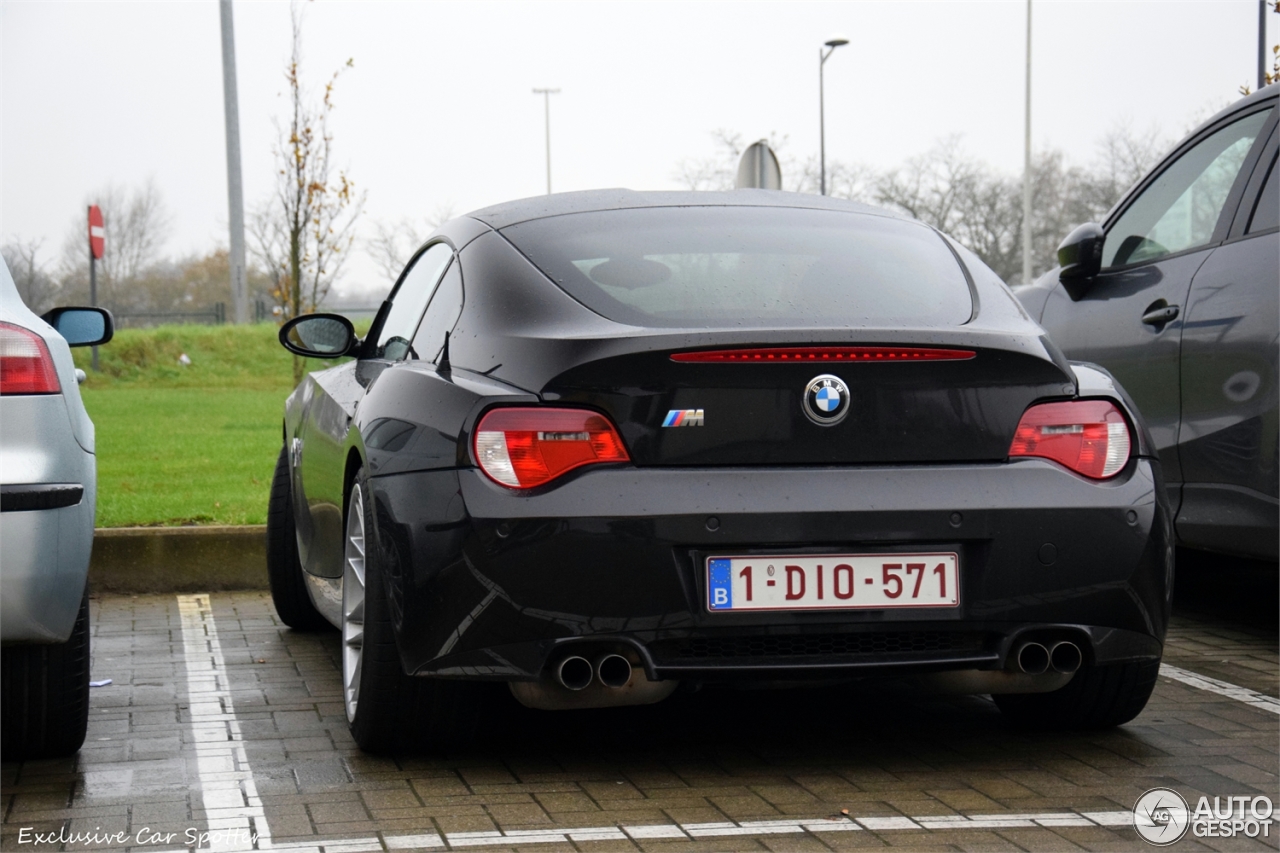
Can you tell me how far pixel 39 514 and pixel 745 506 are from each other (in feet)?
5.20

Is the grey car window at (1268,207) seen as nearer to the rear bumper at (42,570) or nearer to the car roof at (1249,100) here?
the car roof at (1249,100)

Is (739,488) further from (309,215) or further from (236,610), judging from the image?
(309,215)

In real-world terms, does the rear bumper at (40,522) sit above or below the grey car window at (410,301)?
below

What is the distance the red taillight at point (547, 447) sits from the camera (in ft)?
11.6

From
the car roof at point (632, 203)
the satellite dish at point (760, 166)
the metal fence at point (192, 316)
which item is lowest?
the metal fence at point (192, 316)

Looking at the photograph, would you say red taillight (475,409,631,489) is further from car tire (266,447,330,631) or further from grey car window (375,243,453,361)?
car tire (266,447,330,631)

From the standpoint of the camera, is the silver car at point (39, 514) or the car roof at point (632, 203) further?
the car roof at point (632, 203)

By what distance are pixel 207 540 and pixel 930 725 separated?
4030 millimetres

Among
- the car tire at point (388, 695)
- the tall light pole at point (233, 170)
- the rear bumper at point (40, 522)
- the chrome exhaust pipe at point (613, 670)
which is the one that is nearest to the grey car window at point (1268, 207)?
the chrome exhaust pipe at point (613, 670)

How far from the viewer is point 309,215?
15.4m

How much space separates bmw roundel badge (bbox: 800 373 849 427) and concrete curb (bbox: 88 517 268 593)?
14.3 feet

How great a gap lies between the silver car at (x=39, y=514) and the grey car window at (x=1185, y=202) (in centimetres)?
400

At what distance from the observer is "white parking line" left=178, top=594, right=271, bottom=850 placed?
133 inches

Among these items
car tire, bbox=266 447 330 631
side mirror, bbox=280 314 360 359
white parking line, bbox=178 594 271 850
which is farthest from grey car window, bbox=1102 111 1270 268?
white parking line, bbox=178 594 271 850
